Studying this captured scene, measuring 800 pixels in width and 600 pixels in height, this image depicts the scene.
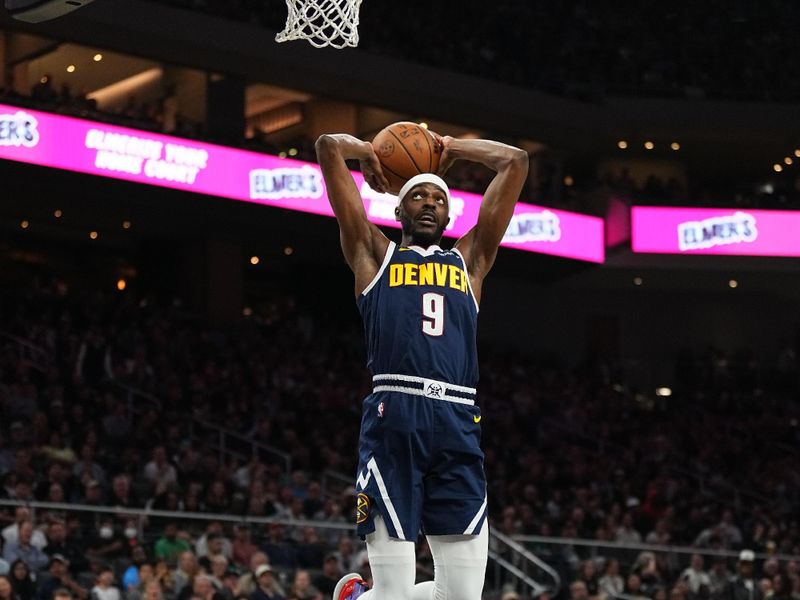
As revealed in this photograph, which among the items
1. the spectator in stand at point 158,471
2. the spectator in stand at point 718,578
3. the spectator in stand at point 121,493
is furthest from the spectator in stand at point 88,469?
the spectator in stand at point 718,578

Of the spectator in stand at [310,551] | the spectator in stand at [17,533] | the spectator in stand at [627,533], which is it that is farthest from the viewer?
the spectator in stand at [627,533]

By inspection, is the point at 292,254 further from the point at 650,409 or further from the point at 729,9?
the point at 729,9

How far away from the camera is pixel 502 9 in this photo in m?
33.0

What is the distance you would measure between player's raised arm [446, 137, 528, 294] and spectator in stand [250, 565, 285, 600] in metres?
7.40

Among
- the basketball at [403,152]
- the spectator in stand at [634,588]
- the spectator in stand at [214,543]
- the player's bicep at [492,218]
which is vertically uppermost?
the basketball at [403,152]

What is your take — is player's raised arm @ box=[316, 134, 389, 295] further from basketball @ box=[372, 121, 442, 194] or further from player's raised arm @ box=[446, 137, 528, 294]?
player's raised arm @ box=[446, 137, 528, 294]

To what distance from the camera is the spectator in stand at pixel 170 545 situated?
14834 mm

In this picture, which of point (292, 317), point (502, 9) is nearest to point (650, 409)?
point (292, 317)

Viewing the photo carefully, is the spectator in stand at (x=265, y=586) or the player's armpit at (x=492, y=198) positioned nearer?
the player's armpit at (x=492, y=198)

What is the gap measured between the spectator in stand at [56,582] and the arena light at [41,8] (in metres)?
6.56

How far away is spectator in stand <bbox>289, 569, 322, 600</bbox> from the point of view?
13.7 meters

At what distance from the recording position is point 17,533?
45.9 ft

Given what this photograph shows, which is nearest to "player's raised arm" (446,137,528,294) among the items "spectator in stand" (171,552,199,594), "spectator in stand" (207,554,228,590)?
"spectator in stand" (207,554,228,590)

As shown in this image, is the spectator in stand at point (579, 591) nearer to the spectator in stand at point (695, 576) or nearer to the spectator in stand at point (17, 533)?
the spectator in stand at point (695, 576)
